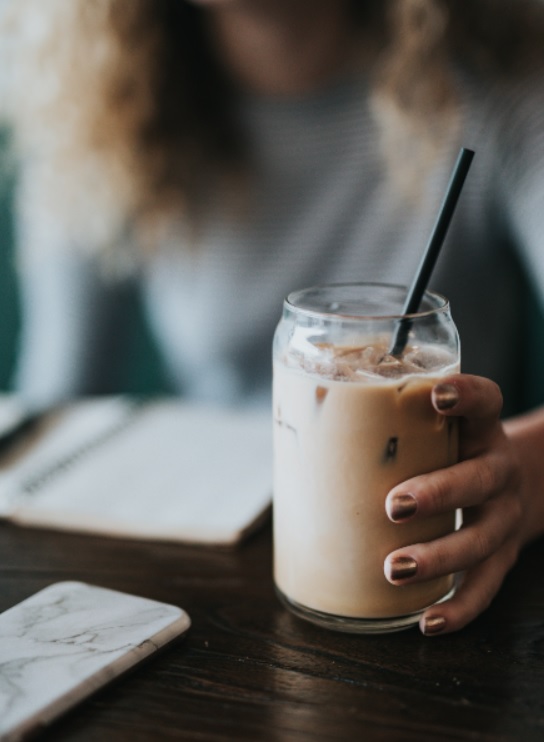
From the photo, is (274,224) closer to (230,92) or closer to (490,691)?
(230,92)

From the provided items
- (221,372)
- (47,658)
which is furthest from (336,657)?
(221,372)

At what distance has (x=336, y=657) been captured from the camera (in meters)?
0.58

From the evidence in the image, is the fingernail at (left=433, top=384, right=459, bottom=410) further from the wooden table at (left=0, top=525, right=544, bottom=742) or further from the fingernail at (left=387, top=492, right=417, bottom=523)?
the wooden table at (left=0, top=525, right=544, bottom=742)

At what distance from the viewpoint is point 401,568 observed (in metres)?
0.58

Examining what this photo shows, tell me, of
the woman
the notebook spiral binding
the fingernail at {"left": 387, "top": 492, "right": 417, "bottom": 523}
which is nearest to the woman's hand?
the fingernail at {"left": 387, "top": 492, "right": 417, "bottom": 523}

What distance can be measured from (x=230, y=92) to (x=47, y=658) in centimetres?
114

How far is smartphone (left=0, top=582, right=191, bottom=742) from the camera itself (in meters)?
0.50

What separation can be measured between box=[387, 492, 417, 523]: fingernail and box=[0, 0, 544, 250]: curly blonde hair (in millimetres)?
903

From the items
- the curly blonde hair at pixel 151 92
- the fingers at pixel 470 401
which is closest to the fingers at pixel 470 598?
the fingers at pixel 470 401

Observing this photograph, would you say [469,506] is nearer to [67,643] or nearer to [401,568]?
[401,568]

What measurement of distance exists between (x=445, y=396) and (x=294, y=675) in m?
0.22

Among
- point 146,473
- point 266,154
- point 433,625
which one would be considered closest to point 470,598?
point 433,625

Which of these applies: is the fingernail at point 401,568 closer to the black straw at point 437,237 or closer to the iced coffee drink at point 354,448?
the iced coffee drink at point 354,448

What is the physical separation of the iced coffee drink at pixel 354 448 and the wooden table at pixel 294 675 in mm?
34
